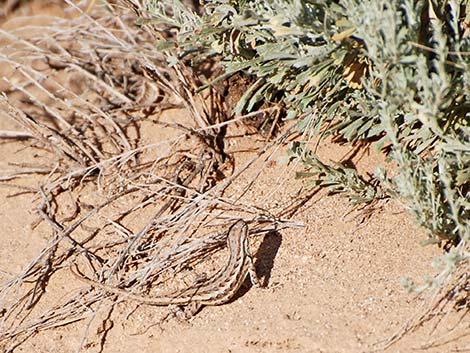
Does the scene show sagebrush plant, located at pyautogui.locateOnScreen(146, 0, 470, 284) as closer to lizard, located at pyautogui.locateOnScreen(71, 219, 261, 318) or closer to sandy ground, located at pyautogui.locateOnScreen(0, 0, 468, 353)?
sandy ground, located at pyautogui.locateOnScreen(0, 0, 468, 353)

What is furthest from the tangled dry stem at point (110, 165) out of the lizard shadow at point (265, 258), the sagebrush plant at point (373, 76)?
the sagebrush plant at point (373, 76)

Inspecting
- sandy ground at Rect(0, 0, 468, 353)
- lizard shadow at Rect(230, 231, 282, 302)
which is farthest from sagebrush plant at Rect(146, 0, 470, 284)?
lizard shadow at Rect(230, 231, 282, 302)

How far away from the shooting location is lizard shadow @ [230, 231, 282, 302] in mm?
5312

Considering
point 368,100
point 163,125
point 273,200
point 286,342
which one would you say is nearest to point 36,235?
point 163,125

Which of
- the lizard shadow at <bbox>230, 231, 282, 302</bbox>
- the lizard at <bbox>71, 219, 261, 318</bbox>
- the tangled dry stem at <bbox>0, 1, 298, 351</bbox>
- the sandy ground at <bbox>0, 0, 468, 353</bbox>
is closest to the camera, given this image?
the sandy ground at <bbox>0, 0, 468, 353</bbox>

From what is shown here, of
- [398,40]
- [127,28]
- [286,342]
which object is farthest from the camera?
[127,28]

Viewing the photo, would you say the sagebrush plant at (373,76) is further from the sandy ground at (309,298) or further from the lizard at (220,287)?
the lizard at (220,287)

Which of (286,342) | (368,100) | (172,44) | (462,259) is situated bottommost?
(286,342)

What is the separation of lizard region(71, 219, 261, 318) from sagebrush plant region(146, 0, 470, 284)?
27.9 inches

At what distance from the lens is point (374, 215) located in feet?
17.4

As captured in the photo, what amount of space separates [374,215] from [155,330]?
1.58m

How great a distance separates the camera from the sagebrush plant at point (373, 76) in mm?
4332

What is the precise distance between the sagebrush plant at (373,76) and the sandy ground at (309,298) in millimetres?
230

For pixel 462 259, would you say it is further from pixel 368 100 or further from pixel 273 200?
pixel 273 200
